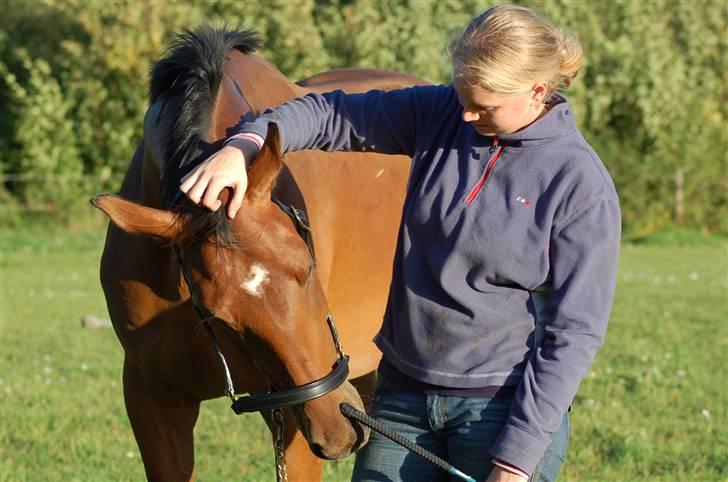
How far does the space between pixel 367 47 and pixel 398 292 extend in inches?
649

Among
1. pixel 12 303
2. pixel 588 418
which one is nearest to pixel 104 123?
pixel 12 303

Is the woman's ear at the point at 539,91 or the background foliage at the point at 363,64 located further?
the background foliage at the point at 363,64

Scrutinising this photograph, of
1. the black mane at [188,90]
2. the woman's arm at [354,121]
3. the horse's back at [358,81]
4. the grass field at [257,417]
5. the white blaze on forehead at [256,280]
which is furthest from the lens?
the horse's back at [358,81]

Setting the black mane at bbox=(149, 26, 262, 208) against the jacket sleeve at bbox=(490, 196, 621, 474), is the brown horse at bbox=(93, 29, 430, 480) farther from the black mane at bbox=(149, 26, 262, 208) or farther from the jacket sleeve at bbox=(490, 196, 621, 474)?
the jacket sleeve at bbox=(490, 196, 621, 474)

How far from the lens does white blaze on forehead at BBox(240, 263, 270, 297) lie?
2.35 m

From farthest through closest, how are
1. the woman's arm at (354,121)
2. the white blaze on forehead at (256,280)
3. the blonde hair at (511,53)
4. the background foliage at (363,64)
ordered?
1. the background foliage at (363,64)
2. the woman's arm at (354,121)
3. the white blaze on forehead at (256,280)
4. the blonde hair at (511,53)

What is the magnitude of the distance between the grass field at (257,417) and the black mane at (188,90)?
2.15 meters

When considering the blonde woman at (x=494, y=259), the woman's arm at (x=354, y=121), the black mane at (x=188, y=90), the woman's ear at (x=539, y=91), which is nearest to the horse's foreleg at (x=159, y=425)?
the black mane at (x=188, y=90)

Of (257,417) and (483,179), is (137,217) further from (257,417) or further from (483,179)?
(257,417)

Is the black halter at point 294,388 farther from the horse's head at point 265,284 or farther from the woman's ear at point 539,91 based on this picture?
the woman's ear at point 539,91

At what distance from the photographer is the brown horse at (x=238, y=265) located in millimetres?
2391

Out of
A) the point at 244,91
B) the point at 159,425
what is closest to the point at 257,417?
the point at 159,425

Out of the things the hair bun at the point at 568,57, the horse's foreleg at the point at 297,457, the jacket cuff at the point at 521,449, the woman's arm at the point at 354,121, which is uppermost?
the hair bun at the point at 568,57

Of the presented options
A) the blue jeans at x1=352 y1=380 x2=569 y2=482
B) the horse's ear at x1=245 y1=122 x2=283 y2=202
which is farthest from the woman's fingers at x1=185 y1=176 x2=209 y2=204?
the blue jeans at x1=352 y1=380 x2=569 y2=482
